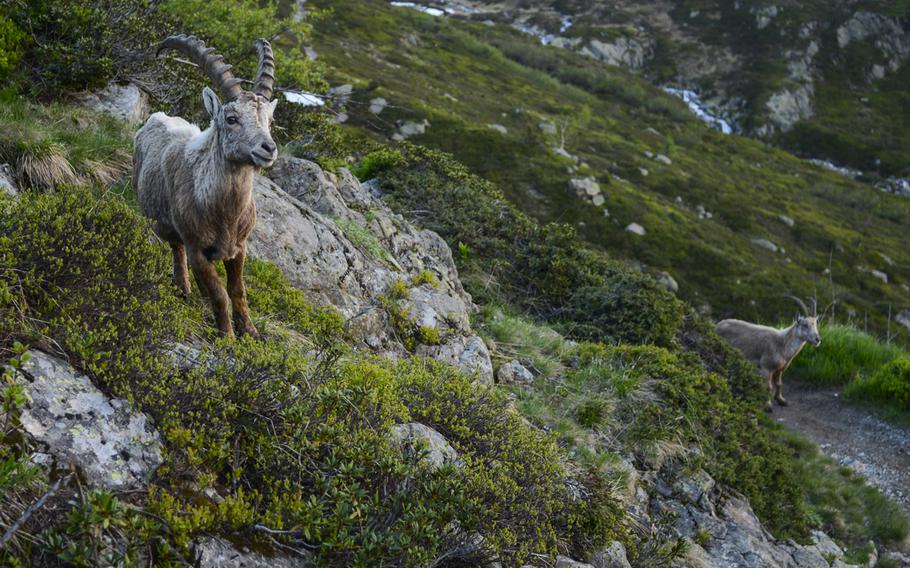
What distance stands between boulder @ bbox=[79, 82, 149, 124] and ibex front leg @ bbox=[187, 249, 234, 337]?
5.37 meters

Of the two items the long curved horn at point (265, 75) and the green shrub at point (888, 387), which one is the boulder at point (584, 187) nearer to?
the green shrub at point (888, 387)

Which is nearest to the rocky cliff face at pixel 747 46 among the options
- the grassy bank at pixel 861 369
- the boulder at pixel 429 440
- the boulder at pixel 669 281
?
the boulder at pixel 669 281

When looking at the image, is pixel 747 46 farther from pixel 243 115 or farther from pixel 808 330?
pixel 243 115

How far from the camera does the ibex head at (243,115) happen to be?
607 cm

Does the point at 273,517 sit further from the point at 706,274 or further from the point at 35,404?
the point at 706,274

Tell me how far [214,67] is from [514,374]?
6.25 metres

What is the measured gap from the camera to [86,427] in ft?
14.3

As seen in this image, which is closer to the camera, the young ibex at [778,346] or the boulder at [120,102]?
the boulder at [120,102]

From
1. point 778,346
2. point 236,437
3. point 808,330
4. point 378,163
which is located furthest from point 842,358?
point 236,437

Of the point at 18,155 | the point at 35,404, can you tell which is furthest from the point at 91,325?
the point at 18,155

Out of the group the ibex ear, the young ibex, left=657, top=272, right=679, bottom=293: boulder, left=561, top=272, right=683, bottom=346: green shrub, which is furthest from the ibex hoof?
left=657, top=272, right=679, bottom=293: boulder

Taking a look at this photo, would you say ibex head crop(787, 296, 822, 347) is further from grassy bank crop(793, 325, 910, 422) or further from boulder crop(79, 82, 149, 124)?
boulder crop(79, 82, 149, 124)

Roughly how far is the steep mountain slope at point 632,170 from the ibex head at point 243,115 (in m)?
9.64

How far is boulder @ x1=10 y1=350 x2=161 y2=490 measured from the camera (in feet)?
13.6
